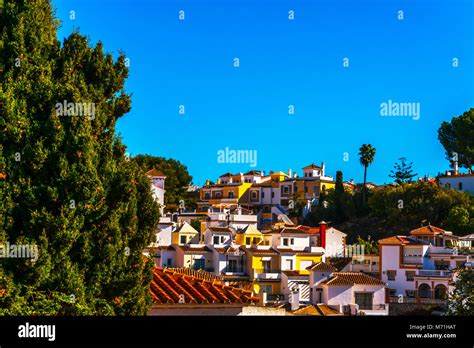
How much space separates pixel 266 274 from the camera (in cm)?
4203

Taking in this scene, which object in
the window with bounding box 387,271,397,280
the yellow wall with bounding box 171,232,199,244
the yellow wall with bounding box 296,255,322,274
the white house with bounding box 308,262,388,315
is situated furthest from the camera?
the yellow wall with bounding box 171,232,199,244

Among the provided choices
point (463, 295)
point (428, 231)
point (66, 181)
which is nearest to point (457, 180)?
point (428, 231)

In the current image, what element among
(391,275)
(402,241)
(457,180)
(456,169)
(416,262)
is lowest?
(391,275)

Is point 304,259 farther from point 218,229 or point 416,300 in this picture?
point 416,300

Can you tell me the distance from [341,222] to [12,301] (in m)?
52.2

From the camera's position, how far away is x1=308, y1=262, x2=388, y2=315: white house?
114ft

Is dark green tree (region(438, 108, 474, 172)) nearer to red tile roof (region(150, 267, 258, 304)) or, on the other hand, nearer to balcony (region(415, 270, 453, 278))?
balcony (region(415, 270, 453, 278))

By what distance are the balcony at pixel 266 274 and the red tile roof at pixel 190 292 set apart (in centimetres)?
3032

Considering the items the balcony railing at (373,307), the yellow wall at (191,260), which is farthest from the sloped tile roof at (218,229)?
the balcony railing at (373,307)

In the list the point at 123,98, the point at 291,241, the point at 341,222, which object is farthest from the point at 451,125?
the point at 123,98

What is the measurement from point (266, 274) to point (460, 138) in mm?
24164

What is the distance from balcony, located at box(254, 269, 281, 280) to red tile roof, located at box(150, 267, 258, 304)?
30.3 m

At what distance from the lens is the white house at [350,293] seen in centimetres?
3462

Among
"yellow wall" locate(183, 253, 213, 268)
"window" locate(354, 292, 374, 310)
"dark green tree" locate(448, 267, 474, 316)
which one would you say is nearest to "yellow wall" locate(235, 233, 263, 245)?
"yellow wall" locate(183, 253, 213, 268)
